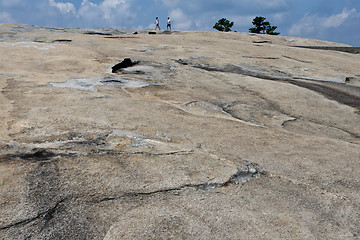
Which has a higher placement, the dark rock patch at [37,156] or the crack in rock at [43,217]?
the dark rock patch at [37,156]

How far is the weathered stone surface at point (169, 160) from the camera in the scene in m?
1.98

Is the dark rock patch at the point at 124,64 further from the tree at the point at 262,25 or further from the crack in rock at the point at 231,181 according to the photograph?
the tree at the point at 262,25

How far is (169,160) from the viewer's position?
274 centimetres

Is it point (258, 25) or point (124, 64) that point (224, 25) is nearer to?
point (258, 25)

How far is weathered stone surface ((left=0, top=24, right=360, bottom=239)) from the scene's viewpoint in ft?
6.49

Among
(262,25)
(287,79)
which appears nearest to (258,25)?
(262,25)

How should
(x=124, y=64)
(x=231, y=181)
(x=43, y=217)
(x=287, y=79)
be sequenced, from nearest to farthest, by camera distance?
(x=43, y=217)
(x=231, y=181)
(x=124, y=64)
(x=287, y=79)

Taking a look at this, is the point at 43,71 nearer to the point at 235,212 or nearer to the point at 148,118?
the point at 148,118

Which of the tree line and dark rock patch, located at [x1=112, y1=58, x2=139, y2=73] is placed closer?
dark rock patch, located at [x1=112, y1=58, x2=139, y2=73]

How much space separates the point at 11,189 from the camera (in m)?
2.11

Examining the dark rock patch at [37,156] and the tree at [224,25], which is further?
the tree at [224,25]

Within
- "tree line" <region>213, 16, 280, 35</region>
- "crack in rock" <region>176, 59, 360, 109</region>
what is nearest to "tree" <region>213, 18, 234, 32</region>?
Answer: "tree line" <region>213, 16, 280, 35</region>

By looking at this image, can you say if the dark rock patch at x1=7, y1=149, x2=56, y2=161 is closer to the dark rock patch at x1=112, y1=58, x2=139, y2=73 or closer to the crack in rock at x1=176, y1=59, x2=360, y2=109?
the dark rock patch at x1=112, y1=58, x2=139, y2=73

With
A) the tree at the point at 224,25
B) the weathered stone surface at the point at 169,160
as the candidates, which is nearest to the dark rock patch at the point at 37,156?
the weathered stone surface at the point at 169,160
